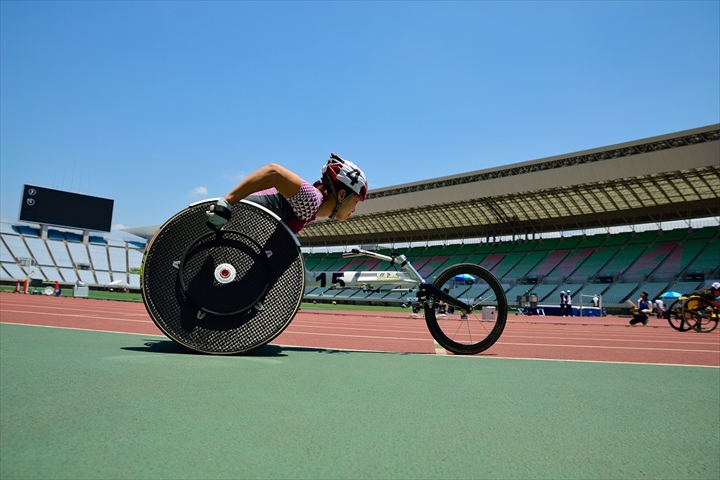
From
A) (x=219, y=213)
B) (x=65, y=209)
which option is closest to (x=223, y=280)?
(x=219, y=213)

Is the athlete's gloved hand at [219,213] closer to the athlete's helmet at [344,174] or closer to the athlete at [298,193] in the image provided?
the athlete at [298,193]

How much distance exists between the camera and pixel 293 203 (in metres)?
3.29

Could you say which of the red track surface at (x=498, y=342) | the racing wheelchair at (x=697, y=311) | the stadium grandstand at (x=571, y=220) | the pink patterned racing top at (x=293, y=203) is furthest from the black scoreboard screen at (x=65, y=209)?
the pink patterned racing top at (x=293, y=203)

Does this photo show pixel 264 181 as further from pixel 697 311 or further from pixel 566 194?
pixel 566 194

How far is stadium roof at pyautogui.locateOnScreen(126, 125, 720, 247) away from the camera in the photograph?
28.5m

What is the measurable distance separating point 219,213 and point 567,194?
3599 centimetres

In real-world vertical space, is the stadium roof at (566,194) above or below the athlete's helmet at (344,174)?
above

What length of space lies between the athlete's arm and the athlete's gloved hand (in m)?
0.12

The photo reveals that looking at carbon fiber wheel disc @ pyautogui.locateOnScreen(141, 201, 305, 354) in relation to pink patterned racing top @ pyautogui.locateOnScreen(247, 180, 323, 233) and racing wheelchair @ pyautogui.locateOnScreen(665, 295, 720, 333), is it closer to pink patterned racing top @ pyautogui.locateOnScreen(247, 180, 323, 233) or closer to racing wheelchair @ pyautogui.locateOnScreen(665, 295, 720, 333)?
pink patterned racing top @ pyautogui.locateOnScreen(247, 180, 323, 233)

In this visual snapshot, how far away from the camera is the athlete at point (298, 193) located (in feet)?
9.96

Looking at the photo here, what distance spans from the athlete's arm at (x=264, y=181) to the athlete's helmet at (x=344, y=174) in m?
0.38

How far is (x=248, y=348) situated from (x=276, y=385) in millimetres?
1012

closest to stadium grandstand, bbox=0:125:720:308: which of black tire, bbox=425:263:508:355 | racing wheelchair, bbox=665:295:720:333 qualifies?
racing wheelchair, bbox=665:295:720:333

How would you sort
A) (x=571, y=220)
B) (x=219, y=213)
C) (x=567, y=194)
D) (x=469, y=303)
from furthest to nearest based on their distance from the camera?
(x=571, y=220) < (x=567, y=194) < (x=469, y=303) < (x=219, y=213)
